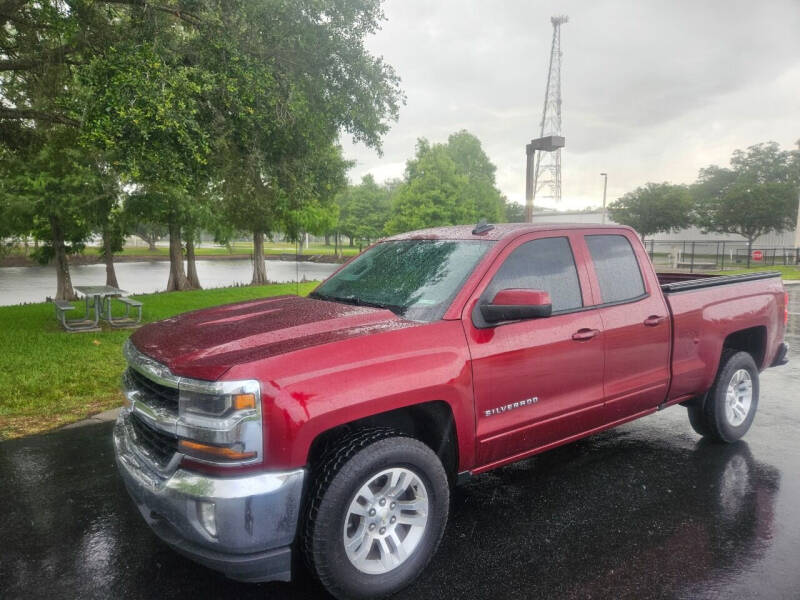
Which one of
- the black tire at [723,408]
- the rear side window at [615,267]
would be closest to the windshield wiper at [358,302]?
the rear side window at [615,267]

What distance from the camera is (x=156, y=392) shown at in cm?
282

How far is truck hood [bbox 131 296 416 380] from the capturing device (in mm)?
2623

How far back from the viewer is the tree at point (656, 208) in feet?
153

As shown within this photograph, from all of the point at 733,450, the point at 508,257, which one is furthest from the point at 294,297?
the point at 733,450

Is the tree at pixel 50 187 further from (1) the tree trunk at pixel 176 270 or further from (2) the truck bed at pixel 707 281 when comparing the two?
(2) the truck bed at pixel 707 281

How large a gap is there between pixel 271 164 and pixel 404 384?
7613mm

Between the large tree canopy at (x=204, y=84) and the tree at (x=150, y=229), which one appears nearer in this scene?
the large tree canopy at (x=204, y=84)

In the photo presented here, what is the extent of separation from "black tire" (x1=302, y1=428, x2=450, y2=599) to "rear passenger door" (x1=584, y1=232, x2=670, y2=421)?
158cm

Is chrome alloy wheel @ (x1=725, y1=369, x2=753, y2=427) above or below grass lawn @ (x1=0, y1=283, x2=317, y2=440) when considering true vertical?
above

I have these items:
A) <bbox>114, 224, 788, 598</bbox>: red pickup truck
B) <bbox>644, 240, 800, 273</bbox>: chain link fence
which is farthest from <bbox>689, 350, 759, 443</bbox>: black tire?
<bbox>644, 240, 800, 273</bbox>: chain link fence

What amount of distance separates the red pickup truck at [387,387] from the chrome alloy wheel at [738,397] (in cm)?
61

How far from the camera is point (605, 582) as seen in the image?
9.66 feet

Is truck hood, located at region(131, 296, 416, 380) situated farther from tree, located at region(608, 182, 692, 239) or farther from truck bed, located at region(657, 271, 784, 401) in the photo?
tree, located at region(608, 182, 692, 239)

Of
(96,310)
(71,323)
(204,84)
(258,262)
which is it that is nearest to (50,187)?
(71,323)
